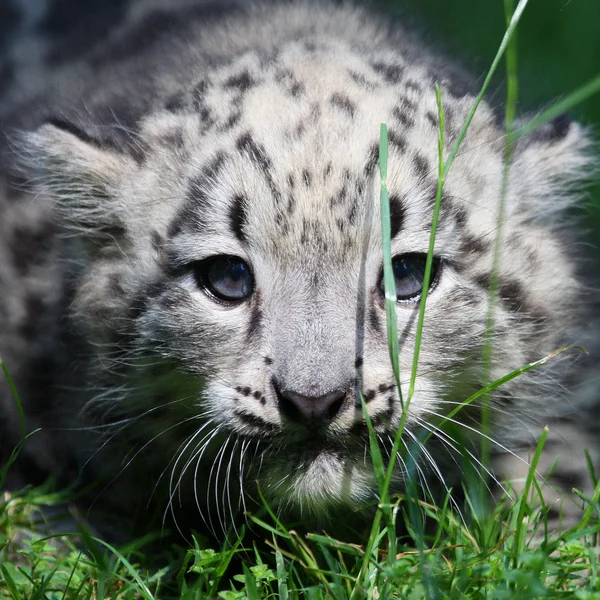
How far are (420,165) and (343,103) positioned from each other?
0.37m

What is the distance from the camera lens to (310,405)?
324 centimetres

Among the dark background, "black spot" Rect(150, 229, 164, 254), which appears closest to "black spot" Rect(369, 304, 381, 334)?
"black spot" Rect(150, 229, 164, 254)

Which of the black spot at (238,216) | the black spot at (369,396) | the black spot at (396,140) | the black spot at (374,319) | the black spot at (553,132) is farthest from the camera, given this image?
the black spot at (553,132)

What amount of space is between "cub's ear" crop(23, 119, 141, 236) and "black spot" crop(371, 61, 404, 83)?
102 centimetres

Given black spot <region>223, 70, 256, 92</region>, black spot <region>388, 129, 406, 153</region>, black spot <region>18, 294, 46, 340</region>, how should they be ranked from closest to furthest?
black spot <region>388, 129, 406, 153</region>
black spot <region>223, 70, 256, 92</region>
black spot <region>18, 294, 46, 340</region>

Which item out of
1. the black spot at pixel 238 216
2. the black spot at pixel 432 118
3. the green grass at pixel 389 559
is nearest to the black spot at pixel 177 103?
the black spot at pixel 238 216

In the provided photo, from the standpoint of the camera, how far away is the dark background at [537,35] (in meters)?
6.11

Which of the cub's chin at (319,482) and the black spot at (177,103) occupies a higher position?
the black spot at (177,103)

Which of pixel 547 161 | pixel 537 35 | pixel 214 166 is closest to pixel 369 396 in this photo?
pixel 214 166

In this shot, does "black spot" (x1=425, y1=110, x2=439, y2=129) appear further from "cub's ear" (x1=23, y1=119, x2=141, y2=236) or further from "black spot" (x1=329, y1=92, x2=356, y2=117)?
"cub's ear" (x1=23, y1=119, x2=141, y2=236)

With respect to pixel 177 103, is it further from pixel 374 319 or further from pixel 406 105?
pixel 374 319

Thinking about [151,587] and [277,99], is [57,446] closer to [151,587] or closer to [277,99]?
[151,587]

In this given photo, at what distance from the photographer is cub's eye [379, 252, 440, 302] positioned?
3.63 m

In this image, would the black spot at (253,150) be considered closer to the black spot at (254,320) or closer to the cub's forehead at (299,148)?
the cub's forehead at (299,148)
